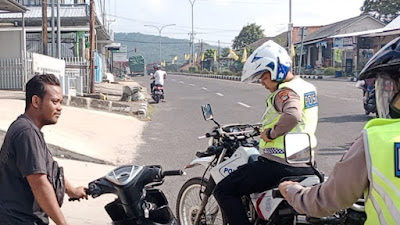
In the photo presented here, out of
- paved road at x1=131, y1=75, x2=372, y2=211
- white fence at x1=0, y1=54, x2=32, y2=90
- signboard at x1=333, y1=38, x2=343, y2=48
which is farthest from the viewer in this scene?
signboard at x1=333, y1=38, x2=343, y2=48

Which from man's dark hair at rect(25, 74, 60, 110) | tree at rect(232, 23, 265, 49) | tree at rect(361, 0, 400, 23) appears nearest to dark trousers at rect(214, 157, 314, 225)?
man's dark hair at rect(25, 74, 60, 110)

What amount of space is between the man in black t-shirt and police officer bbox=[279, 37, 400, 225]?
1436 millimetres

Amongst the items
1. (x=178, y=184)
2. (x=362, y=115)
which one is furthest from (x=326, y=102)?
(x=178, y=184)

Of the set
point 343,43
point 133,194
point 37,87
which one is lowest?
point 133,194

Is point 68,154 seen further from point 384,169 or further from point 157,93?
point 157,93

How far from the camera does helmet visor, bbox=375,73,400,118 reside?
1817 mm

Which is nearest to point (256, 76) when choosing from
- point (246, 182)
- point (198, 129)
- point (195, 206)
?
point (246, 182)

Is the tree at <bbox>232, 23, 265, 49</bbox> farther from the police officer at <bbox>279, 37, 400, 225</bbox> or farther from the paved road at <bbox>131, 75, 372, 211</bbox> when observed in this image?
the police officer at <bbox>279, 37, 400, 225</bbox>

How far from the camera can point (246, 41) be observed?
9838 centimetres

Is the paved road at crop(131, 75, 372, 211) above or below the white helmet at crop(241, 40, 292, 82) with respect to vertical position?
below

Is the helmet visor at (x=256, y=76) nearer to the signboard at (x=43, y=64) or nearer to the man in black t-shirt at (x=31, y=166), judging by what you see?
the man in black t-shirt at (x=31, y=166)

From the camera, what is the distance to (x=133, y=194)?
2.79m

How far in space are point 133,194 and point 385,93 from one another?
145cm

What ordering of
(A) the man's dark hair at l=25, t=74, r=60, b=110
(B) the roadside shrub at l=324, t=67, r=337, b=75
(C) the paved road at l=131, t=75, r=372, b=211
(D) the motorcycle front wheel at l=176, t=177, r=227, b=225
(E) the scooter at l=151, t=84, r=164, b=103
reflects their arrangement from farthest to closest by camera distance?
1. (B) the roadside shrub at l=324, t=67, r=337, b=75
2. (E) the scooter at l=151, t=84, r=164, b=103
3. (C) the paved road at l=131, t=75, r=372, b=211
4. (D) the motorcycle front wheel at l=176, t=177, r=227, b=225
5. (A) the man's dark hair at l=25, t=74, r=60, b=110
